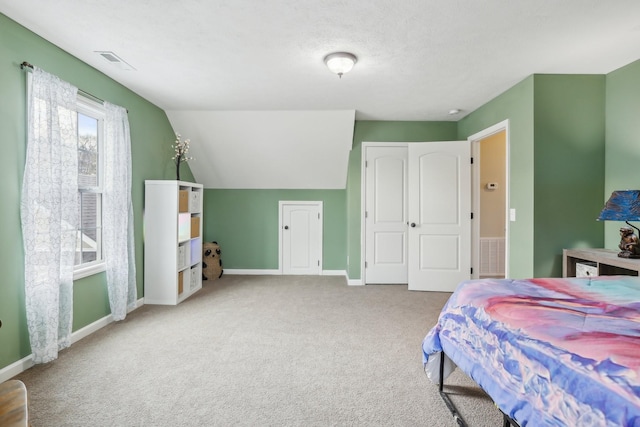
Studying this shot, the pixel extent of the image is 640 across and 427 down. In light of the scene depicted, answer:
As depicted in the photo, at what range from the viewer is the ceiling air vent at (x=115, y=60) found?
2648 millimetres

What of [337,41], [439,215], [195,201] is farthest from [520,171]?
[195,201]

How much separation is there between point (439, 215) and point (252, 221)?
118 inches

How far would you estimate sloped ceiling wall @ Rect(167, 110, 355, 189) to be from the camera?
4.35m

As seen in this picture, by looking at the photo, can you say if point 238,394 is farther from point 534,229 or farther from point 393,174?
point 393,174

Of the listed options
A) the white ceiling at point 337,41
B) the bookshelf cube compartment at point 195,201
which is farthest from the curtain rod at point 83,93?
the bookshelf cube compartment at point 195,201

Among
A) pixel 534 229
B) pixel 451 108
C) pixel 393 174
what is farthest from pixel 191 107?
pixel 534 229

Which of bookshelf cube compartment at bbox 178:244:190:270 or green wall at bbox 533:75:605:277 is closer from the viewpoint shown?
green wall at bbox 533:75:605:277

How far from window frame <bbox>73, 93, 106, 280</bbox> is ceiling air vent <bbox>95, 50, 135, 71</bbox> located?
1.33ft

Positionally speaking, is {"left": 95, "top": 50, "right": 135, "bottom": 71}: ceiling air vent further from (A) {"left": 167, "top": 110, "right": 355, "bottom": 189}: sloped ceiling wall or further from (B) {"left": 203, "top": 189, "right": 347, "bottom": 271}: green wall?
(B) {"left": 203, "top": 189, "right": 347, "bottom": 271}: green wall

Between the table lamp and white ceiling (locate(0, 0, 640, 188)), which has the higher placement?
white ceiling (locate(0, 0, 640, 188))

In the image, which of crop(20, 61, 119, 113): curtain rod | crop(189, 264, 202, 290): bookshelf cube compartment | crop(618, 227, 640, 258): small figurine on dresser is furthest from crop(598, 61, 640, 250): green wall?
crop(20, 61, 119, 113): curtain rod

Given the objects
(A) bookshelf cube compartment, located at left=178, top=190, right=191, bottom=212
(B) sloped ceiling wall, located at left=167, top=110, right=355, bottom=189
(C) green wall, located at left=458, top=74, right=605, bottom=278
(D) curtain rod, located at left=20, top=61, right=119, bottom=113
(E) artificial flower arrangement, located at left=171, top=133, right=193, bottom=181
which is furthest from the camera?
(B) sloped ceiling wall, located at left=167, top=110, right=355, bottom=189

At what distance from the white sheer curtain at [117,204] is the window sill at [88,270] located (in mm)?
58

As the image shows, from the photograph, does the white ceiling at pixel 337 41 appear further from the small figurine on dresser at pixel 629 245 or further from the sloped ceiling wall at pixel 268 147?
the small figurine on dresser at pixel 629 245
